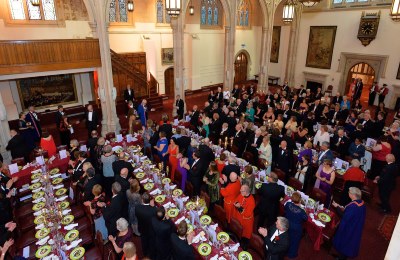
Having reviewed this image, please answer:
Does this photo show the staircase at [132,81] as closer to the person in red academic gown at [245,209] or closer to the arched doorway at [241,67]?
the arched doorway at [241,67]

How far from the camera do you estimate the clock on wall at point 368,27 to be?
15.9 meters

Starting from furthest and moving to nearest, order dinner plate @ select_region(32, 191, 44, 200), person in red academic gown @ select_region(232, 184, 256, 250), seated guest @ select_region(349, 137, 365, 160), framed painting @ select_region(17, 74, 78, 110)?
1. framed painting @ select_region(17, 74, 78, 110)
2. seated guest @ select_region(349, 137, 365, 160)
3. dinner plate @ select_region(32, 191, 44, 200)
4. person in red academic gown @ select_region(232, 184, 256, 250)

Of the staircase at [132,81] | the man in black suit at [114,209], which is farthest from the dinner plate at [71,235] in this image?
the staircase at [132,81]

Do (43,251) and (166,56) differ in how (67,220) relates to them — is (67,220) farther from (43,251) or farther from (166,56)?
(166,56)

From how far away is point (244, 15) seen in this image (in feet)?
73.2

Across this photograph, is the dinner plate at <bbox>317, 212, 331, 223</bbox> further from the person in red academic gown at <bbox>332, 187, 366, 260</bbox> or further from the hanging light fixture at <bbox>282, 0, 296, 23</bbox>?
the hanging light fixture at <bbox>282, 0, 296, 23</bbox>

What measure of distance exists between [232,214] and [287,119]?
245 inches

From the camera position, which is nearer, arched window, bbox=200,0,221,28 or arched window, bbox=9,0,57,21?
arched window, bbox=9,0,57,21

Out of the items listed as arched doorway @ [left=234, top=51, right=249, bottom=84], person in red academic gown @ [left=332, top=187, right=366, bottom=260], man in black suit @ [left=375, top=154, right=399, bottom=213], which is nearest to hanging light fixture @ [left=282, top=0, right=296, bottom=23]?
man in black suit @ [left=375, top=154, right=399, bottom=213]

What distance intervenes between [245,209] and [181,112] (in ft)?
27.4

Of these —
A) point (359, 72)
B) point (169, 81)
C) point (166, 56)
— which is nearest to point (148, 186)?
point (166, 56)

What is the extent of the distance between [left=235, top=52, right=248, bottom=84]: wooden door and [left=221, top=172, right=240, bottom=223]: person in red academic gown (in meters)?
18.4

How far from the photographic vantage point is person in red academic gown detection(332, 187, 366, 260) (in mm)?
5297

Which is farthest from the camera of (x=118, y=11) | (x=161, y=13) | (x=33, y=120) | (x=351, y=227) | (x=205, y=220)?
(x=161, y=13)
